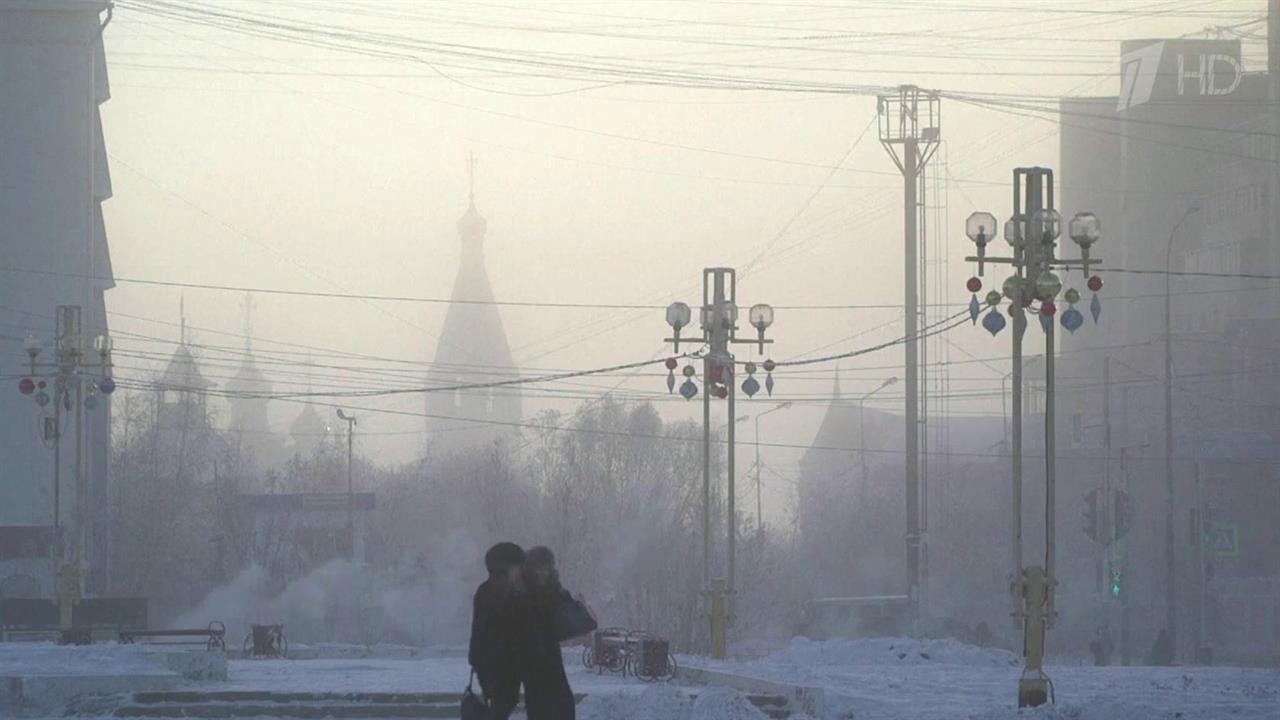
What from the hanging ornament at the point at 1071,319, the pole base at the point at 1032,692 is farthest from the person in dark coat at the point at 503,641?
the hanging ornament at the point at 1071,319

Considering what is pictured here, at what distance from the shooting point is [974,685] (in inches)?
984

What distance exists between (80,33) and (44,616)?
33.5m

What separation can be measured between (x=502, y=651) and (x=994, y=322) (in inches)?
448

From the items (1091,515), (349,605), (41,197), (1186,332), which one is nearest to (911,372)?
(1091,515)

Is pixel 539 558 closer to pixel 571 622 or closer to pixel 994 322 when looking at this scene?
pixel 571 622

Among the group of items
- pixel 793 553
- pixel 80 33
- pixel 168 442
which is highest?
pixel 80 33

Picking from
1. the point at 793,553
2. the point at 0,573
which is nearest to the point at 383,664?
the point at 0,573

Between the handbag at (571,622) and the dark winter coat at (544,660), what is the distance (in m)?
0.02

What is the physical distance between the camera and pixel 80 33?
68688mm

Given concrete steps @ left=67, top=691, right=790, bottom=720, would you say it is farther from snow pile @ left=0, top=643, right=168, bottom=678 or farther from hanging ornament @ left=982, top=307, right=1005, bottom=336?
hanging ornament @ left=982, top=307, right=1005, bottom=336

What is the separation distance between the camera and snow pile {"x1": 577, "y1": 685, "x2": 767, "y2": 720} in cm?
1700

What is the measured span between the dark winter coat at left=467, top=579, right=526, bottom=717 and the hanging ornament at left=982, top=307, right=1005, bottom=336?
11040mm

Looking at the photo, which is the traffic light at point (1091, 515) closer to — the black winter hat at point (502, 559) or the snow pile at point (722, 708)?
the snow pile at point (722, 708)

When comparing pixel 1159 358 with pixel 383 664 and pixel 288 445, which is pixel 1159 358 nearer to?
pixel 383 664
